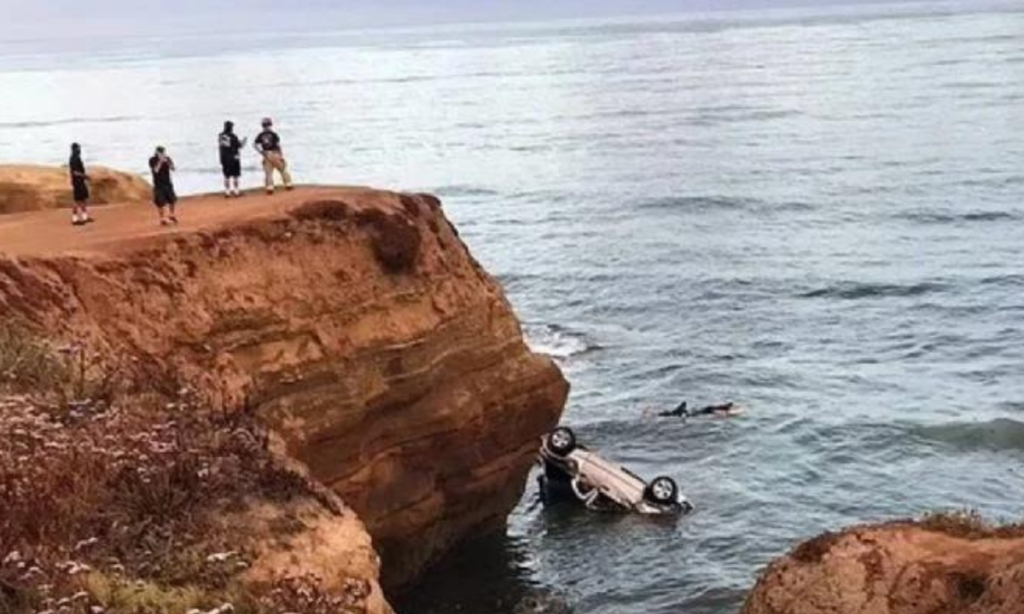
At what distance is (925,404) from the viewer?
108 ft

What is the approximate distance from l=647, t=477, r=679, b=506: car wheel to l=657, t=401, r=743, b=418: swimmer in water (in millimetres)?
6236

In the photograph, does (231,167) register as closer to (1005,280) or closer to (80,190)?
(80,190)

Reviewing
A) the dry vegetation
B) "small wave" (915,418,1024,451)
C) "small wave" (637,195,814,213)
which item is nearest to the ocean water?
"small wave" (915,418,1024,451)

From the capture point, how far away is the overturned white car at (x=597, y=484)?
2720 centimetres

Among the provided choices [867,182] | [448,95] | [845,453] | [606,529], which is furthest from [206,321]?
[448,95]

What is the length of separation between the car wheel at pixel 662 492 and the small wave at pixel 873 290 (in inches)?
739

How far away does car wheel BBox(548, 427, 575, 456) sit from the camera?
28.0 meters

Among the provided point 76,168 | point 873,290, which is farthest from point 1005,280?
point 76,168

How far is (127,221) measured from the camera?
24.2m

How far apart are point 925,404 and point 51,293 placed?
2110cm

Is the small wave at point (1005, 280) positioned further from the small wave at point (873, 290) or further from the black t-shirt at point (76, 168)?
the black t-shirt at point (76, 168)

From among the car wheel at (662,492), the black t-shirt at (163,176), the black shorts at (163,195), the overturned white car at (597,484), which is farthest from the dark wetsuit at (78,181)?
the car wheel at (662,492)

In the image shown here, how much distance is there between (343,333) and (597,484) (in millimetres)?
8095

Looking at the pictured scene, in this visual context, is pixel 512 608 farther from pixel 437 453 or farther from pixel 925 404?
pixel 925 404
